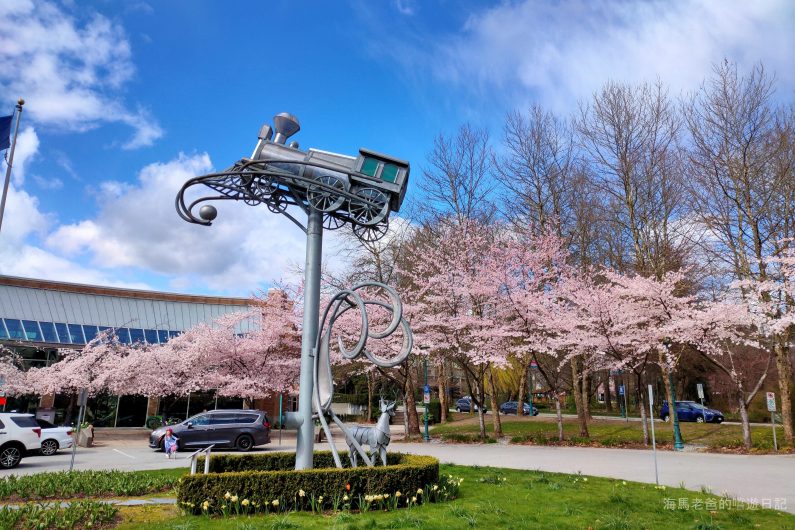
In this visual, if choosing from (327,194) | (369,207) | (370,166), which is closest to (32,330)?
(327,194)

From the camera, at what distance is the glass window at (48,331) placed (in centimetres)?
3197

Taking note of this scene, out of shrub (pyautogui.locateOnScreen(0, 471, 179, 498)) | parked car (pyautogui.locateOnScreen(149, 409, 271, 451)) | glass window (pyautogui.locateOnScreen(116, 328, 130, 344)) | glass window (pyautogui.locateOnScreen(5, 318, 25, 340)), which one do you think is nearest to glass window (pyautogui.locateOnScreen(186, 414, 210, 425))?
parked car (pyautogui.locateOnScreen(149, 409, 271, 451))

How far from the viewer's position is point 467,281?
22.7 m

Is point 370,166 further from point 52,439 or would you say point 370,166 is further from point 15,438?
point 52,439

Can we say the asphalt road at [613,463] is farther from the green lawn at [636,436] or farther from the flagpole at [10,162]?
the flagpole at [10,162]

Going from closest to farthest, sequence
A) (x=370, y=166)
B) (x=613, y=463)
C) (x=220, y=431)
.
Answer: (x=370, y=166) < (x=613, y=463) < (x=220, y=431)

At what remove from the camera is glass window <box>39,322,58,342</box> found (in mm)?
31969

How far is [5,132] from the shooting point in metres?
16.1

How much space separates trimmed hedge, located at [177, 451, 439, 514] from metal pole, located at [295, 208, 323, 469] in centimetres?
117

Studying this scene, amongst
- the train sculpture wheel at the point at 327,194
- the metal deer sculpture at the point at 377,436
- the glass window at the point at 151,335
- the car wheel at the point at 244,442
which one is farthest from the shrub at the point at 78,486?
the glass window at the point at 151,335

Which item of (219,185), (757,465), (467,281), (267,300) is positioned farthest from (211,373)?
(757,465)

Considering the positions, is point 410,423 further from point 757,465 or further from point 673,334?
point 757,465

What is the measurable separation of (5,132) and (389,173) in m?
13.2

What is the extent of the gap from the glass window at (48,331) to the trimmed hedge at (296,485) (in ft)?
98.3
